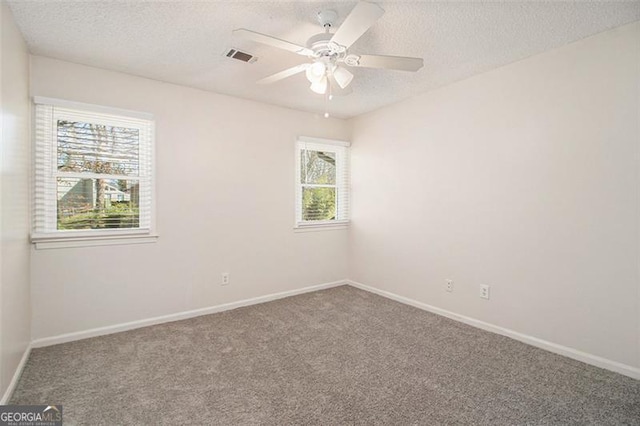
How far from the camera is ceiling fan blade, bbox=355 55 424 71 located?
2037 millimetres

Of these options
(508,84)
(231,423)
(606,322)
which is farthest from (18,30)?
(606,322)

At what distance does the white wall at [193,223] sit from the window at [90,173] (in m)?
0.11

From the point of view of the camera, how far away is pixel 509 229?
111 inches

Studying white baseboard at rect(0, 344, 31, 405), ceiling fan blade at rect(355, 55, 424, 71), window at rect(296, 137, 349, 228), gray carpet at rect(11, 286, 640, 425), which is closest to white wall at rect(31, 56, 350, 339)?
window at rect(296, 137, 349, 228)

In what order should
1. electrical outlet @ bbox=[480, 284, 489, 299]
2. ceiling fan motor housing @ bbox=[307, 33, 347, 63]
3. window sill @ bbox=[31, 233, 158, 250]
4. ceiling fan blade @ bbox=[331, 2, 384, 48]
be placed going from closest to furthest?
ceiling fan blade @ bbox=[331, 2, 384, 48] → ceiling fan motor housing @ bbox=[307, 33, 347, 63] → window sill @ bbox=[31, 233, 158, 250] → electrical outlet @ bbox=[480, 284, 489, 299]

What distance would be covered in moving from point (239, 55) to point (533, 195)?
2676 mm

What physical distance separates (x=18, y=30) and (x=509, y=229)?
4072 mm

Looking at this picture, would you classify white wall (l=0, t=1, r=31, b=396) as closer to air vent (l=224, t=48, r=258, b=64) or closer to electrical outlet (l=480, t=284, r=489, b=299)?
air vent (l=224, t=48, r=258, b=64)

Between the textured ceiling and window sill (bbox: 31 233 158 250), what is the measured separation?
1502 millimetres

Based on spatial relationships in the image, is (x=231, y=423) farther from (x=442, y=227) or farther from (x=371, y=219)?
(x=371, y=219)

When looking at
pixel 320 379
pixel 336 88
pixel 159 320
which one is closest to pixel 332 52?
pixel 336 88

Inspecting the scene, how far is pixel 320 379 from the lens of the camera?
2.18m

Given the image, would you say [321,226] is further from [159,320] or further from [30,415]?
[30,415]

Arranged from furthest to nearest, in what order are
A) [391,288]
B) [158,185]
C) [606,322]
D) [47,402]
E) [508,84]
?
1. [391,288]
2. [158,185]
3. [508,84]
4. [606,322]
5. [47,402]
